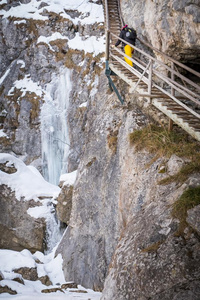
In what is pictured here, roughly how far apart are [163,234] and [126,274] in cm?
88

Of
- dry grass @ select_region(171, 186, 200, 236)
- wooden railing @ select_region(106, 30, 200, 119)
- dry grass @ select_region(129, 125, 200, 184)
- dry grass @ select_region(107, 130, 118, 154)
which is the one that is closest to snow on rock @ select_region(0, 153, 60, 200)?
dry grass @ select_region(107, 130, 118, 154)

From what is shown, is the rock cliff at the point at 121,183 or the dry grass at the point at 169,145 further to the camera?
the dry grass at the point at 169,145

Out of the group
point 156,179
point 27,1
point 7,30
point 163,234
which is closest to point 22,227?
point 156,179

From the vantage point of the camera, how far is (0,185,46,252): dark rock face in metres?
14.6

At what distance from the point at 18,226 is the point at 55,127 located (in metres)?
10.6

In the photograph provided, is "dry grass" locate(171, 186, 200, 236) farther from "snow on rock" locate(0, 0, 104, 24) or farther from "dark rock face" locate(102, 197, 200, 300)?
"snow on rock" locate(0, 0, 104, 24)

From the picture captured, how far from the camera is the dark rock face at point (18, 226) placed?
14.6 m

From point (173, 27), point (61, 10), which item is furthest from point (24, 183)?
point (61, 10)

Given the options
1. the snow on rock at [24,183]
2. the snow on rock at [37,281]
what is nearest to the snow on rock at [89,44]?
the snow on rock at [24,183]

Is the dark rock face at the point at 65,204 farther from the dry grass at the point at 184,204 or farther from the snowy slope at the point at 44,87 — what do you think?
the dry grass at the point at 184,204

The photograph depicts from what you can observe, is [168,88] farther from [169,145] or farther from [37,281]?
[37,281]

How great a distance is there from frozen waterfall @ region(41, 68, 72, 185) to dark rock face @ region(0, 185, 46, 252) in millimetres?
7531

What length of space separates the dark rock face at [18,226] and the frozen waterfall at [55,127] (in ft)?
24.7

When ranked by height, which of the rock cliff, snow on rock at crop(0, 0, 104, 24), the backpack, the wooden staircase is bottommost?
the rock cliff
